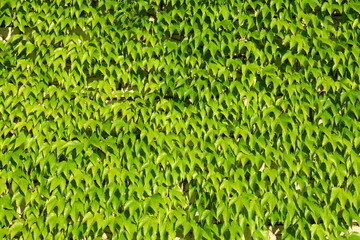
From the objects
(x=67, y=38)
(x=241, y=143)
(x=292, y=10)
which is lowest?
(x=241, y=143)

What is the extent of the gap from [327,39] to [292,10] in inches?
11.1

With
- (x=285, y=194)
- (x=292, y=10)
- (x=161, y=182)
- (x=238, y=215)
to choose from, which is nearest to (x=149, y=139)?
(x=161, y=182)

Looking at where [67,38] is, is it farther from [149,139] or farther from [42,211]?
[42,211]

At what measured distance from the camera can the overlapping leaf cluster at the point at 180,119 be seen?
7.22 ft

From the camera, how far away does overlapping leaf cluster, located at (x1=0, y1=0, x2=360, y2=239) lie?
2.20 m

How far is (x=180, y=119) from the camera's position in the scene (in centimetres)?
230

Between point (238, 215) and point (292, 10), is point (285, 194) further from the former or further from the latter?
point (292, 10)

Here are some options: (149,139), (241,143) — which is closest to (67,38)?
(149,139)

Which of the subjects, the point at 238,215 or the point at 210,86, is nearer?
the point at 238,215

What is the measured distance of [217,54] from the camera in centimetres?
242

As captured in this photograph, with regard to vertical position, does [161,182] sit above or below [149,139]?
below

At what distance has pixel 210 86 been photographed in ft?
Result: 7.72

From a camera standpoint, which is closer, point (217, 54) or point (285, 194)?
point (285, 194)

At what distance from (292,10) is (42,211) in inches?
76.2
